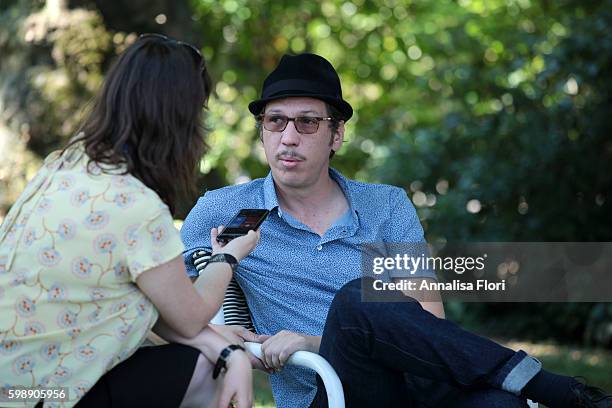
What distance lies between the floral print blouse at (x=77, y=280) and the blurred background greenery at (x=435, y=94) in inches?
153

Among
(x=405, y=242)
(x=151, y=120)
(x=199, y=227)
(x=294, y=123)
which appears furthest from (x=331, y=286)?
(x=151, y=120)

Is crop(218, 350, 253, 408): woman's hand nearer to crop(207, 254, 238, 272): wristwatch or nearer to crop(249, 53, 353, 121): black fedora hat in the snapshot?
crop(207, 254, 238, 272): wristwatch

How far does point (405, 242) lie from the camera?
3.53 meters

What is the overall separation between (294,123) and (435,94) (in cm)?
762

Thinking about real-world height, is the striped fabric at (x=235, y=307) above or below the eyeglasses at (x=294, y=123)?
below

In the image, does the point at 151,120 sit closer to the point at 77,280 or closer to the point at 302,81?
the point at 77,280

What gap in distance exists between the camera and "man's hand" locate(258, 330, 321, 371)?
2.92 m

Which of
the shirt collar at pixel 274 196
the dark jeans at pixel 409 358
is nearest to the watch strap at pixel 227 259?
the dark jeans at pixel 409 358

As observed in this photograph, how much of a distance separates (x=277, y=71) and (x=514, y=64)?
503 centimetres

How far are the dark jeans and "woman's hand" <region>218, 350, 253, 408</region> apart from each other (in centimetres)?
40

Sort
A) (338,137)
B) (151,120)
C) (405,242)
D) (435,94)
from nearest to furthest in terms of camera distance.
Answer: (151,120)
(405,242)
(338,137)
(435,94)

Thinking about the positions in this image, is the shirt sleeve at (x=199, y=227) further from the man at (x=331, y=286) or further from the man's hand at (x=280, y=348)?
the man's hand at (x=280, y=348)

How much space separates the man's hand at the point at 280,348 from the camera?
2.92 meters

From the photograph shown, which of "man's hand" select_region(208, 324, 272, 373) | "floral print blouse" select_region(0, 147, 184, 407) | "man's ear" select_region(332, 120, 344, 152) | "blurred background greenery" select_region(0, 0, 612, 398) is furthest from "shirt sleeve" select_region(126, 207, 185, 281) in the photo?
"blurred background greenery" select_region(0, 0, 612, 398)
